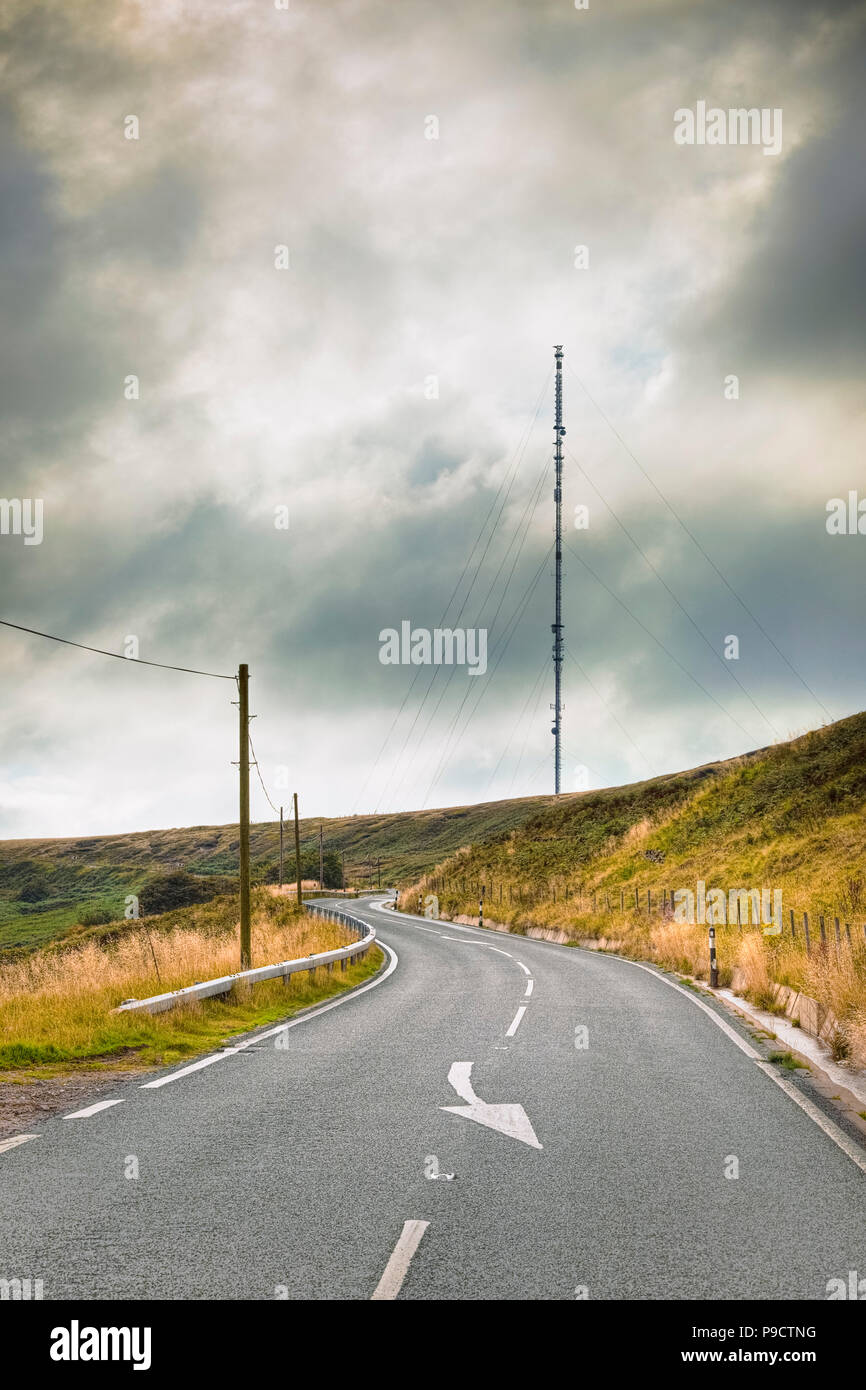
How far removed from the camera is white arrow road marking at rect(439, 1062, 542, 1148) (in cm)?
722

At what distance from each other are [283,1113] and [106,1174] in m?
2.01

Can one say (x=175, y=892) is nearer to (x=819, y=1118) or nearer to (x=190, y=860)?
(x=819, y=1118)

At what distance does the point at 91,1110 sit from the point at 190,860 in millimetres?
180285

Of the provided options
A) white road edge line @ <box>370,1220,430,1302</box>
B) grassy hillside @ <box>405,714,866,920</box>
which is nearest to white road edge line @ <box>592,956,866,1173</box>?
white road edge line @ <box>370,1220,430,1302</box>

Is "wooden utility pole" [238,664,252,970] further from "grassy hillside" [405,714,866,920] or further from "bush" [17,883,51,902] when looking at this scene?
"bush" [17,883,51,902]

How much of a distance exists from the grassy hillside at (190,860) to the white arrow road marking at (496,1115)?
3273 inches

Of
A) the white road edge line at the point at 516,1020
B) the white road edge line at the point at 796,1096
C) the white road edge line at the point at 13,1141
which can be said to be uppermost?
the white road edge line at the point at 13,1141

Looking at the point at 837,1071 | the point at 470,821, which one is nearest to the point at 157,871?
the point at 470,821

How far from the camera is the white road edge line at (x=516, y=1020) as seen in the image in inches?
500

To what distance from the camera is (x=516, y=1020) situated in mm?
14047

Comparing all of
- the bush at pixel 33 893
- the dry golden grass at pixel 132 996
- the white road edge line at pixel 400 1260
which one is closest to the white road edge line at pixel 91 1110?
the dry golden grass at pixel 132 996

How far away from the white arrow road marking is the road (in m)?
0.03

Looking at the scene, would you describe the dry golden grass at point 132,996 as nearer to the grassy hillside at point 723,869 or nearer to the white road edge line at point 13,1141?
the white road edge line at point 13,1141
